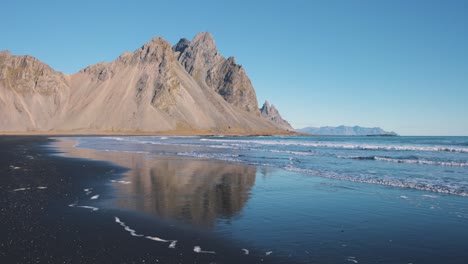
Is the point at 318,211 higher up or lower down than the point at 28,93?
lower down

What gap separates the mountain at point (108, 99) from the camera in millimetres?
145250

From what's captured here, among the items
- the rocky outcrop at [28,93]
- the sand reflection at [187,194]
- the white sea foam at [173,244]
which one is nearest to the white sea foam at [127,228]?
the white sea foam at [173,244]

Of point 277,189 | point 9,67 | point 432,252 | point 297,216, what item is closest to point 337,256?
point 432,252

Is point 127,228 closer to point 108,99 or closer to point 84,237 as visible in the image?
point 84,237

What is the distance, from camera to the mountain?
5719 inches

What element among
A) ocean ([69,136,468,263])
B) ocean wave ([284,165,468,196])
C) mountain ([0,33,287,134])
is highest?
mountain ([0,33,287,134])

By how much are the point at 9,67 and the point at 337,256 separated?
178397mm

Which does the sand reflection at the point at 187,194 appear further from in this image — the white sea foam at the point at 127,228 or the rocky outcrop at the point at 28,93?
the rocky outcrop at the point at 28,93

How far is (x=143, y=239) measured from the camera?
8570 millimetres

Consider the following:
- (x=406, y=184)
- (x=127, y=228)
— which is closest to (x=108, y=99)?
(x=406, y=184)

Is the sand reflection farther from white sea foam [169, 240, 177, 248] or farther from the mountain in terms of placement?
the mountain

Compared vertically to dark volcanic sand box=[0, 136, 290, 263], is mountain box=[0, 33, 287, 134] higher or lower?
higher

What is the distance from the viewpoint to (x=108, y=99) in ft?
530

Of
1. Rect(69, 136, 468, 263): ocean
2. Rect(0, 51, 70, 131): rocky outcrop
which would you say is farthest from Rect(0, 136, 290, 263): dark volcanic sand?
Rect(0, 51, 70, 131): rocky outcrop
